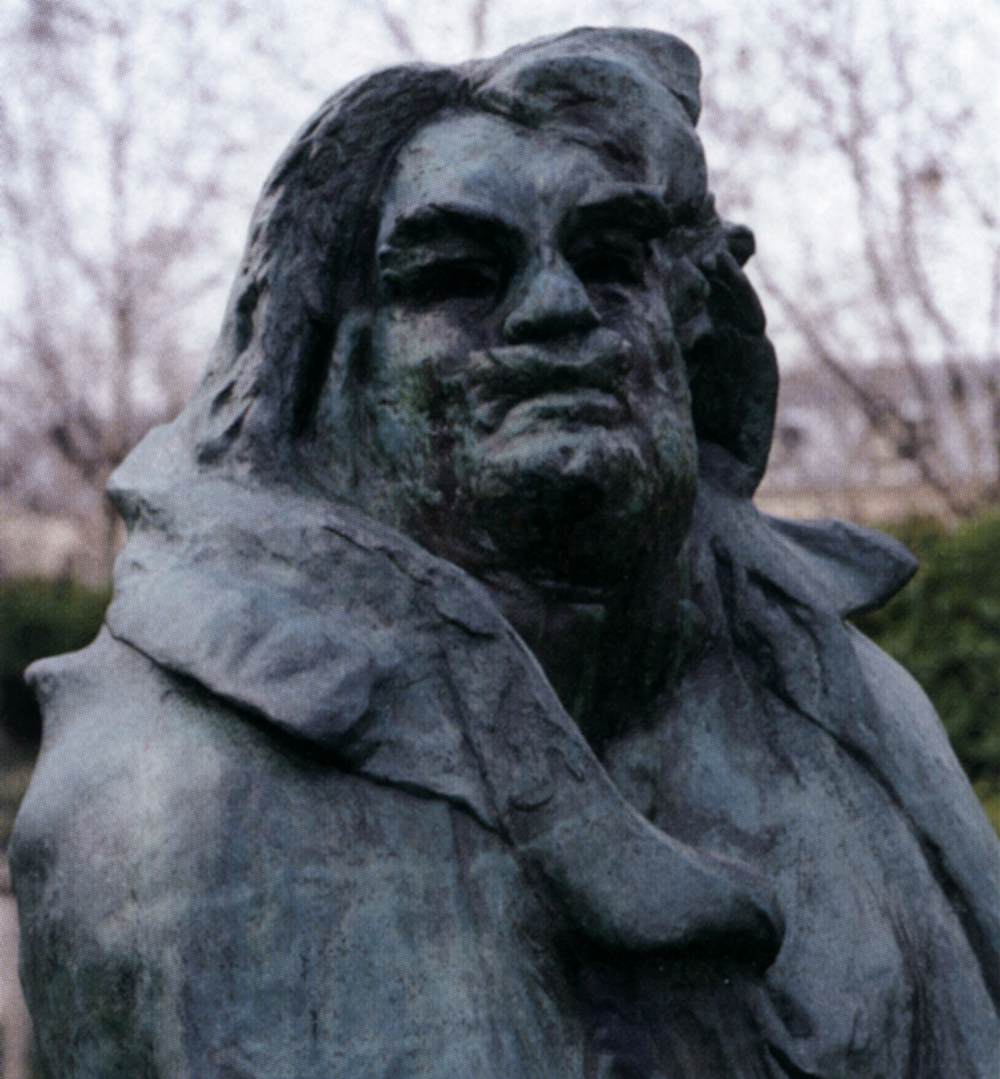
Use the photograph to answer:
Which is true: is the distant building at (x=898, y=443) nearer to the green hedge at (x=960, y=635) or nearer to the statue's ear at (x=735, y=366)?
the green hedge at (x=960, y=635)

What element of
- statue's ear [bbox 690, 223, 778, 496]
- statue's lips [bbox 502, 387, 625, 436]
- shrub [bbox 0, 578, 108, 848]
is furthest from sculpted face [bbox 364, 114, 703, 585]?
shrub [bbox 0, 578, 108, 848]

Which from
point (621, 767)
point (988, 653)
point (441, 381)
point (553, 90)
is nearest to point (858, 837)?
point (621, 767)

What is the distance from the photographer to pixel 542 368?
7.95 ft

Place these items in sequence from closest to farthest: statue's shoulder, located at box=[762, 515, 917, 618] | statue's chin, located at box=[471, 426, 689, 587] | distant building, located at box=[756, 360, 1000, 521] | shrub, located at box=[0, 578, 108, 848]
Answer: statue's chin, located at box=[471, 426, 689, 587], statue's shoulder, located at box=[762, 515, 917, 618], shrub, located at box=[0, 578, 108, 848], distant building, located at box=[756, 360, 1000, 521]

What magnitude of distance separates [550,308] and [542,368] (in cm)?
8

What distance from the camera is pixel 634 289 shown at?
257 centimetres

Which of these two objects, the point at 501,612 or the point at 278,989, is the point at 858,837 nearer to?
the point at 501,612

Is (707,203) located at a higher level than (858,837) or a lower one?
higher

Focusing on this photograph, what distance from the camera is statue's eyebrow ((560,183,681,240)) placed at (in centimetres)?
247

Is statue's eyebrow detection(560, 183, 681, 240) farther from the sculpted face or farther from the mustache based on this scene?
the mustache

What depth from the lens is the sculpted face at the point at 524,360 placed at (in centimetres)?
242

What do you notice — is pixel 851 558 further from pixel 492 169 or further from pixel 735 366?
pixel 492 169

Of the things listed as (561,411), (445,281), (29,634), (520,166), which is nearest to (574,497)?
(561,411)

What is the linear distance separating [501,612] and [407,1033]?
572 mm
